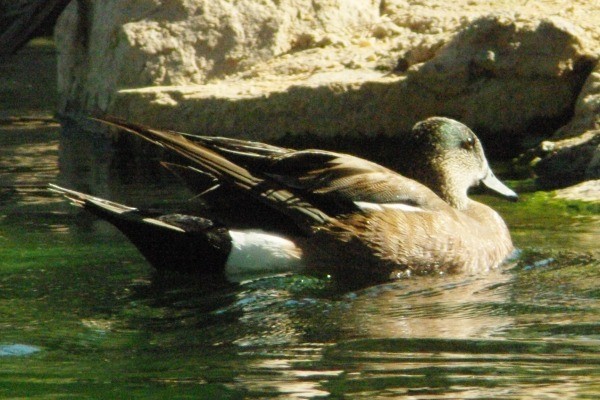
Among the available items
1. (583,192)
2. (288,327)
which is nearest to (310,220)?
(288,327)

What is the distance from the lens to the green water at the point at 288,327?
3.82m

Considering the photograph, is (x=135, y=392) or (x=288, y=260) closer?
(x=135, y=392)

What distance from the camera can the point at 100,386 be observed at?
A: 3.84 m

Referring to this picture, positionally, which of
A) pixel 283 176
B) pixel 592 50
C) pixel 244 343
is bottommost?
pixel 244 343

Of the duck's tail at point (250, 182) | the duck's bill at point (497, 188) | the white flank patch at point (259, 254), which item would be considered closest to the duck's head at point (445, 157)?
the duck's bill at point (497, 188)

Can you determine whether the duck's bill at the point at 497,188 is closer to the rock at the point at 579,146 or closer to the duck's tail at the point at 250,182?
the rock at the point at 579,146

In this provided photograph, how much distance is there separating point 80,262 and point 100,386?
2.37 m

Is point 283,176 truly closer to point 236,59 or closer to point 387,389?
point 387,389

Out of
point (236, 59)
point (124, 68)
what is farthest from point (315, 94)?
point (124, 68)

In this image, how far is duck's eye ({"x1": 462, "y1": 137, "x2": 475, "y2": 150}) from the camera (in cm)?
681

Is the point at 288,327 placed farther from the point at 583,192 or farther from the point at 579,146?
the point at 579,146

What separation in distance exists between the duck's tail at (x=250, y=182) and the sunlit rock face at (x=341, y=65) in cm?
321

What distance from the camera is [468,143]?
269 inches

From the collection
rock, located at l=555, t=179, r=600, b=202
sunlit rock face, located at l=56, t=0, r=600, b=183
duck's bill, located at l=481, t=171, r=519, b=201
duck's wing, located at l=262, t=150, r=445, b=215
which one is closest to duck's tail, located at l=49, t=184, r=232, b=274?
duck's wing, located at l=262, t=150, r=445, b=215
